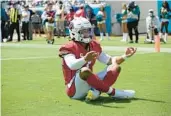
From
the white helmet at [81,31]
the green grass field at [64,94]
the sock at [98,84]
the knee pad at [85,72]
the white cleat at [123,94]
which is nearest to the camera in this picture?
the green grass field at [64,94]

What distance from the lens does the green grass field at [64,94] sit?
6.88 m

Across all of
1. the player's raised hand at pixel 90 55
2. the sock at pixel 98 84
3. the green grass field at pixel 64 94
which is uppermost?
the player's raised hand at pixel 90 55

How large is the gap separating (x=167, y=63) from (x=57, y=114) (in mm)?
6972

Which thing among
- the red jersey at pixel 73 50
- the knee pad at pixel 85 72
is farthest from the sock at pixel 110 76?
the knee pad at pixel 85 72

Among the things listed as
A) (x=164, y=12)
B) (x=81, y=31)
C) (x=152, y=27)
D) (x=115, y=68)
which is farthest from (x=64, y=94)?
(x=164, y=12)

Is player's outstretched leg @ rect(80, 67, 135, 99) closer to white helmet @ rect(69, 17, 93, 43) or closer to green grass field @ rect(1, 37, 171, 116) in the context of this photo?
green grass field @ rect(1, 37, 171, 116)

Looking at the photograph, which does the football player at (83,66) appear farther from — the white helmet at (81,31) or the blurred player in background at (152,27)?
the blurred player in background at (152,27)

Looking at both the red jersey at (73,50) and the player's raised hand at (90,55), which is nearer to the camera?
the player's raised hand at (90,55)

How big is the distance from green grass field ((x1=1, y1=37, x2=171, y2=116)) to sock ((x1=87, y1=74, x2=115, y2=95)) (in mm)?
172

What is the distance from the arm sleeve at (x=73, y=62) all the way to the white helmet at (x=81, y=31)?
274 millimetres

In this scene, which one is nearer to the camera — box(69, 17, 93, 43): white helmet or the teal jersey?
box(69, 17, 93, 43): white helmet

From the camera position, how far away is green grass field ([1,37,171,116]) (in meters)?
6.88

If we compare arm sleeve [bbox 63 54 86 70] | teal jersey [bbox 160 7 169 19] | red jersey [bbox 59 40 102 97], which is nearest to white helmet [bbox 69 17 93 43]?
red jersey [bbox 59 40 102 97]

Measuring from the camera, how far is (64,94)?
845cm
